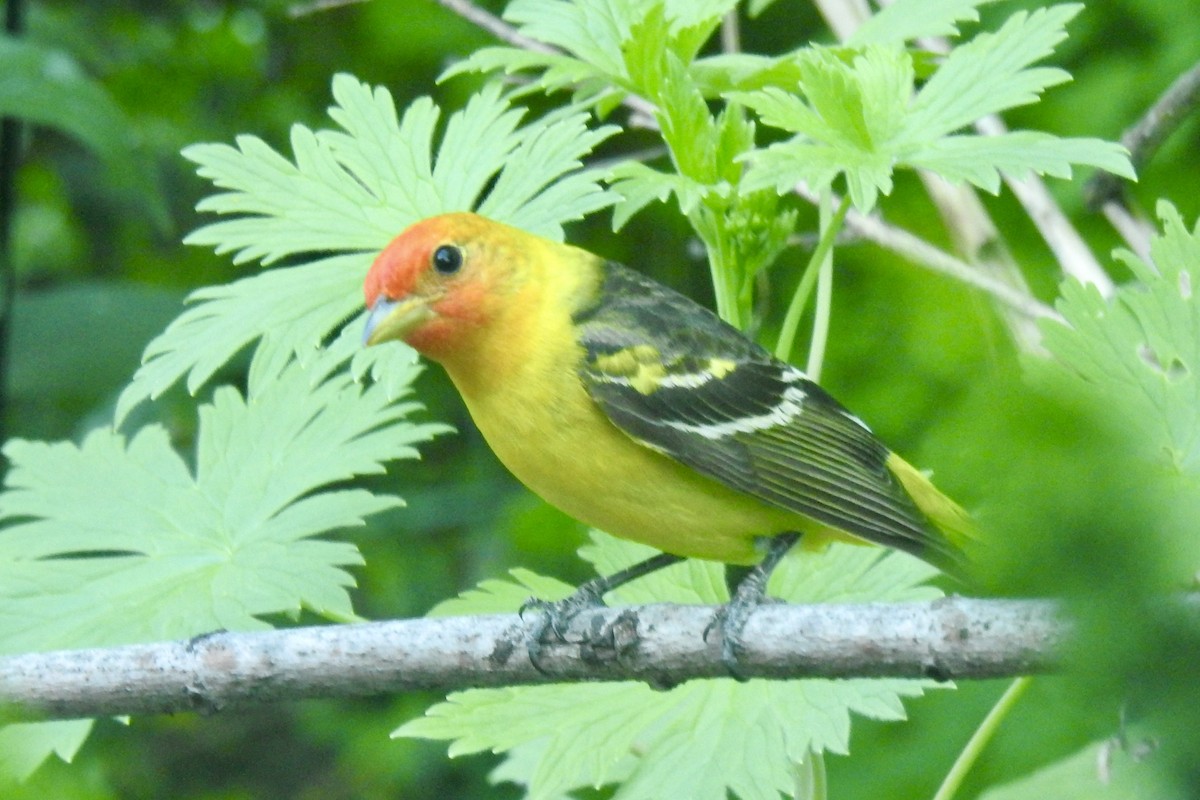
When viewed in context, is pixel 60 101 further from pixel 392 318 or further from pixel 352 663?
pixel 352 663

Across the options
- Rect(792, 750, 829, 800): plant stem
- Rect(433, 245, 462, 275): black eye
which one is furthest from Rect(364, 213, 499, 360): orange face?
Rect(792, 750, 829, 800): plant stem

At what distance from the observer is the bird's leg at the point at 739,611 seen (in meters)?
1.69

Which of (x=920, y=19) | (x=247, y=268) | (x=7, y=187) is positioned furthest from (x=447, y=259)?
(x=247, y=268)

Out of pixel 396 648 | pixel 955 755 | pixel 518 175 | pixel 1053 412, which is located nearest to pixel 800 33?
pixel 955 755

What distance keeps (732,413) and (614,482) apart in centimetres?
34

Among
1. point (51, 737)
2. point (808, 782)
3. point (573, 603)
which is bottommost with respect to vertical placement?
point (808, 782)

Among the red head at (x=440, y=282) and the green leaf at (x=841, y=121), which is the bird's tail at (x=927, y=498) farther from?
the red head at (x=440, y=282)

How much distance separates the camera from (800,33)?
4805mm

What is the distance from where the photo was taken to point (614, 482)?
218 centimetres

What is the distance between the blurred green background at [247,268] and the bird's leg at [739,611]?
51 cm

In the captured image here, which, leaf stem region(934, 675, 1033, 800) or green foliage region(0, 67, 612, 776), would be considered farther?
green foliage region(0, 67, 612, 776)

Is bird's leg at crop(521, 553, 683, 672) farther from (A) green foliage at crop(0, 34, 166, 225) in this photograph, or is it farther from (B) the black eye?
(A) green foliage at crop(0, 34, 166, 225)

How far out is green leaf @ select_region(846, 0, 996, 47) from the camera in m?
2.07

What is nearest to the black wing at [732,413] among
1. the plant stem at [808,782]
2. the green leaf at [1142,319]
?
the plant stem at [808,782]
